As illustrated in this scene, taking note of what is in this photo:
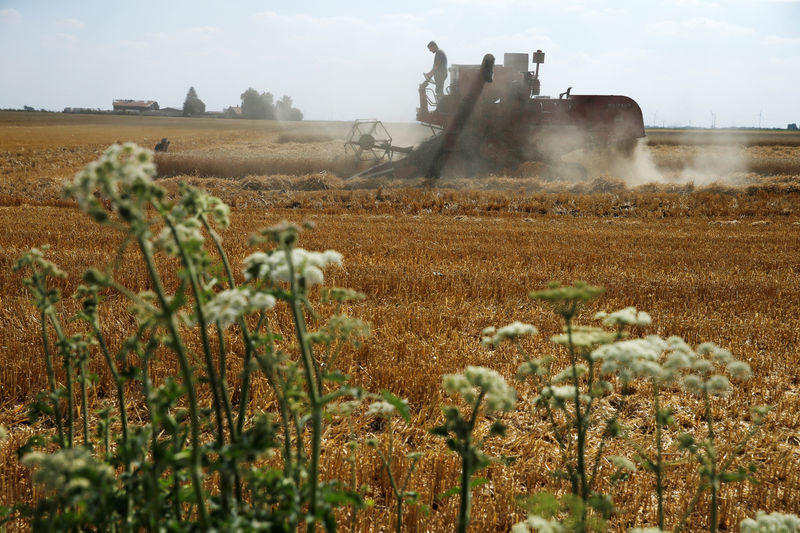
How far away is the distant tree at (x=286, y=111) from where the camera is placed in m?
120

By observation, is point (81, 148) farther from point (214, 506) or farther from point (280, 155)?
point (214, 506)

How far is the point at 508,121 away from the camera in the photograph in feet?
71.2

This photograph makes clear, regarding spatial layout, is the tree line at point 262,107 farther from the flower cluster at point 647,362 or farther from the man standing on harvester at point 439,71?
the flower cluster at point 647,362

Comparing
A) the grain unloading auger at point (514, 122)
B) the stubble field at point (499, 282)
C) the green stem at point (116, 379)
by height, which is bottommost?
the stubble field at point (499, 282)

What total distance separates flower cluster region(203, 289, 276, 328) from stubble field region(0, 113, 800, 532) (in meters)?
1.35

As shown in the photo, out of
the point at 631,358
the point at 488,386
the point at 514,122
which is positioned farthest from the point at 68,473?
the point at 514,122

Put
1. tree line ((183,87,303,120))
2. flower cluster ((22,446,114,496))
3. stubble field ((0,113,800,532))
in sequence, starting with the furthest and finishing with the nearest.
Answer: tree line ((183,87,303,120)) < stubble field ((0,113,800,532)) < flower cluster ((22,446,114,496))

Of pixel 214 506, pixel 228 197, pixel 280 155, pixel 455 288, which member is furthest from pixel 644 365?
A: pixel 280 155

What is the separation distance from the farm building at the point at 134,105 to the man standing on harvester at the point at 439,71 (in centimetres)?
12252

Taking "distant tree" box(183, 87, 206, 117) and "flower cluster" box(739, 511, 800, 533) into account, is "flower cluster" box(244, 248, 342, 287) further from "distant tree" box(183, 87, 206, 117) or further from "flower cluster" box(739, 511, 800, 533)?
"distant tree" box(183, 87, 206, 117)

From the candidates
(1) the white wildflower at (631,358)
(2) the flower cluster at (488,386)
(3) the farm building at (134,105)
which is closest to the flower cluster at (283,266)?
(2) the flower cluster at (488,386)

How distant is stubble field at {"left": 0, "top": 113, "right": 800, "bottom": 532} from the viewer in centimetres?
348

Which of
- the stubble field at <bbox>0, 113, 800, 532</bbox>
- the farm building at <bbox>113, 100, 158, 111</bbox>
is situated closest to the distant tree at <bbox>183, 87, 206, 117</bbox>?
the farm building at <bbox>113, 100, 158, 111</bbox>

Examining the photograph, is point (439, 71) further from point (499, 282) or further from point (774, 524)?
point (774, 524)
